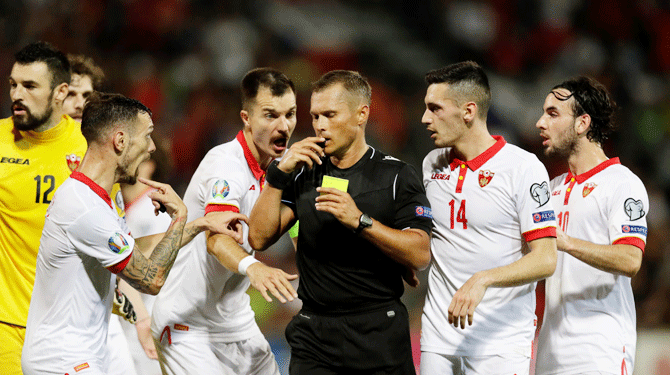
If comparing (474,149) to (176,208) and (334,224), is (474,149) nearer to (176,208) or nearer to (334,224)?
(334,224)

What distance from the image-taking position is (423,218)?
3.86 m

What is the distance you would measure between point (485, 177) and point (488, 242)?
1.30ft

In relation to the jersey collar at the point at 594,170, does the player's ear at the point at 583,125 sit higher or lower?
higher

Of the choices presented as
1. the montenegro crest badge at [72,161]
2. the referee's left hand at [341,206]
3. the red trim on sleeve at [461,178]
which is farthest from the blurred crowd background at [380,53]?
the referee's left hand at [341,206]

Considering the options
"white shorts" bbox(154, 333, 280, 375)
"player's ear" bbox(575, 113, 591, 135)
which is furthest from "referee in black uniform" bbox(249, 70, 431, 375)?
"player's ear" bbox(575, 113, 591, 135)

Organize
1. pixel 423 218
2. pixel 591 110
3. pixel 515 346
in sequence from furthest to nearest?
pixel 591 110 → pixel 515 346 → pixel 423 218

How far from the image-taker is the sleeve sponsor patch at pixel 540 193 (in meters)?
4.04

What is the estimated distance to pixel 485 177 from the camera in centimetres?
420

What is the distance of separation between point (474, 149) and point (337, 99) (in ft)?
3.17

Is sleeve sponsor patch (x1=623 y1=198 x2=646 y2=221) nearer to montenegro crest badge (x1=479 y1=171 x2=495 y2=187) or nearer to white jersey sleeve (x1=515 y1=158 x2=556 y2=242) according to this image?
white jersey sleeve (x1=515 y1=158 x2=556 y2=242)

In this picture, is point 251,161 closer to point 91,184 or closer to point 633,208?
point 91,184

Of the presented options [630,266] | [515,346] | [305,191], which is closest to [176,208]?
[305,191]

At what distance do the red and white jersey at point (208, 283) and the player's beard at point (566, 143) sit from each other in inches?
83.0

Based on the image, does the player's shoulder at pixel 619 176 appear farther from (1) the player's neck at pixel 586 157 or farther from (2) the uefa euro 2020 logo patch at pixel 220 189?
(2) the uefa euro 2020 logo patch at pixel 220 189
